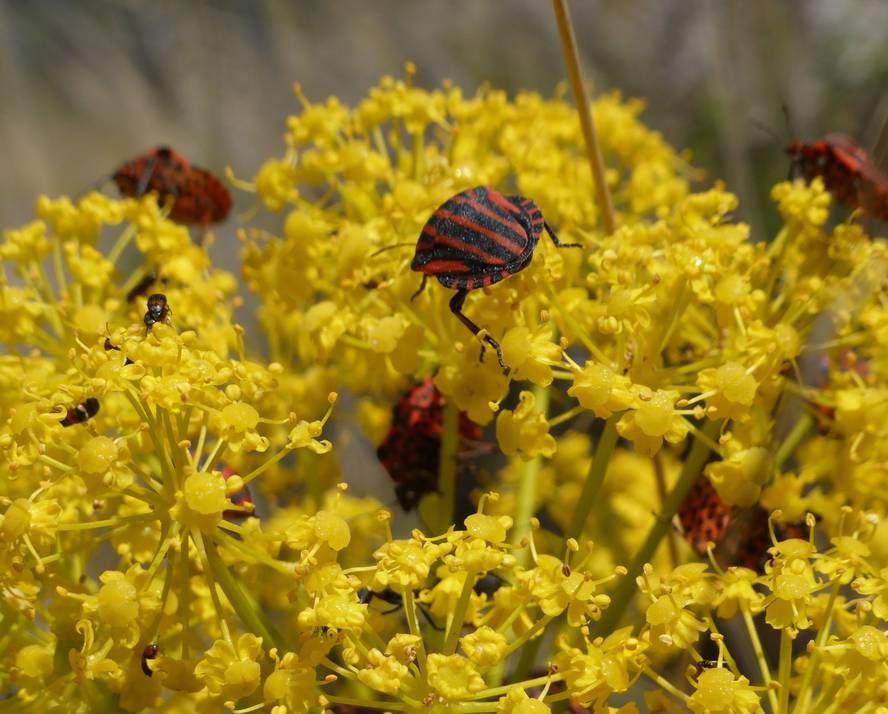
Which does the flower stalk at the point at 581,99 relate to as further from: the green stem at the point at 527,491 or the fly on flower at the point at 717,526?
the fly on flower at the point at 717,526

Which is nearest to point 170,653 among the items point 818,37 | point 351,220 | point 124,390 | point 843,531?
point 124,390

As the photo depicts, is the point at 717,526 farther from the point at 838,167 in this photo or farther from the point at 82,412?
the point at 82,412

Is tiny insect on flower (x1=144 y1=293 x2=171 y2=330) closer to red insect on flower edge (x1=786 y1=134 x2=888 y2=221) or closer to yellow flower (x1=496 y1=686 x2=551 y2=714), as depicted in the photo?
yellow flower (x1=496 y1=686 x2=551 y2=714)

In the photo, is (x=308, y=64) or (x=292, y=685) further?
(x=308, y=64)

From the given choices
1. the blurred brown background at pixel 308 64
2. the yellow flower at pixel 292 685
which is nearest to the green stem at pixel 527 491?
the yellow flower at pixel 292 685

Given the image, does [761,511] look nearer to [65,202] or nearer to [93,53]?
[65,202]

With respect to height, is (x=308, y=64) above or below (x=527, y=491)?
above

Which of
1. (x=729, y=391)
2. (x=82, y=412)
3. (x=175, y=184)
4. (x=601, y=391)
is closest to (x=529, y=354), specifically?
(x=601, y=391)
